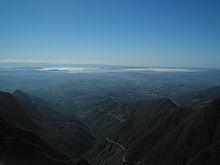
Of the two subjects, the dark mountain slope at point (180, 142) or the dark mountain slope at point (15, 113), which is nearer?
the dark mountain slope at point (180, 142)

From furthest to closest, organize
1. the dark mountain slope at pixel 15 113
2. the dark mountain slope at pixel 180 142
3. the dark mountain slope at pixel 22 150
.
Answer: the dark mountain slope at pixel 15 113
the dark mountain slope at pixel 180 142
the dark mountain slope at pixel 22 150

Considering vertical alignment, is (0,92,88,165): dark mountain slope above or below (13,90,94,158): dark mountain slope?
above

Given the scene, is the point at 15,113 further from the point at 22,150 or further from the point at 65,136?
the point at 22,150

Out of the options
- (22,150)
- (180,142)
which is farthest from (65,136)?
(180,142)

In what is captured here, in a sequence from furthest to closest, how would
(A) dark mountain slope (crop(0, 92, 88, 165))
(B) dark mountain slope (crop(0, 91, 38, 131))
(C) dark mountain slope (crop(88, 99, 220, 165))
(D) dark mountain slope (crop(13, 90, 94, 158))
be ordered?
(D) dark mountain slope (crop(13, 90, 94, 158))
(B) dark mountain slope (crop(0, 91, 38, 131))
(C) dark mountain slope (crop(88, 99, 220, 165))
(A) dark mountain slope (crop(0, 92, 88, 165))

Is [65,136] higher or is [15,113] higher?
[15,113]

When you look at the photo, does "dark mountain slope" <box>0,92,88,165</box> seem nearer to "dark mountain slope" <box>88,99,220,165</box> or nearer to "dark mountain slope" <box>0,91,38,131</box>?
"dark mountain slope" <box>88,99,220,165</box>

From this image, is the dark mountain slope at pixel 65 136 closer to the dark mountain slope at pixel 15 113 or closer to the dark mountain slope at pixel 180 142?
the dark mountain slope at pixel 15 113

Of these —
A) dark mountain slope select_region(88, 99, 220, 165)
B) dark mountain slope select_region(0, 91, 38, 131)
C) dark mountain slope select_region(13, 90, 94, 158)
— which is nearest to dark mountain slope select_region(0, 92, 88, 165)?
dark mountain slope select_region(88, 99, 220, 165)

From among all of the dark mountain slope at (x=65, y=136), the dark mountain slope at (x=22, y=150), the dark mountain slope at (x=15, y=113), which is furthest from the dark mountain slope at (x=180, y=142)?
the dark mountain slope at (x=15, y=113)

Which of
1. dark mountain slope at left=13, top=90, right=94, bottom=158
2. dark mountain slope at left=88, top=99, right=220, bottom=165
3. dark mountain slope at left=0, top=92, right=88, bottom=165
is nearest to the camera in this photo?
dark mountain slope at left=0, top=92, right=88, bottom=165

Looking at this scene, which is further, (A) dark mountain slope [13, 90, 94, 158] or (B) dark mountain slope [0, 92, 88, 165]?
(A) dark mountain slope [13, 90, 94, 158]
